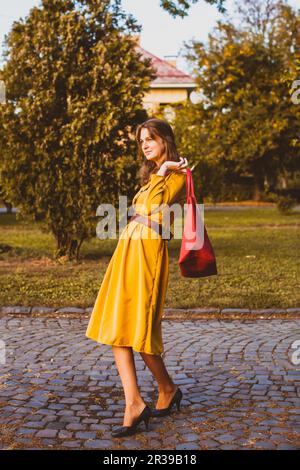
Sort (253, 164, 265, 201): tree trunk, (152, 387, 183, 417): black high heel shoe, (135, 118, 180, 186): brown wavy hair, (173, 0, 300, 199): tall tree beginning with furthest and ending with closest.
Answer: (253, 164, 265, 201): tree trunk < (173, 0, 300, 199): tall tree < (152, 387, 183, 417): black high heel shoe < (135, 118, 180, 186): brown wavy hair

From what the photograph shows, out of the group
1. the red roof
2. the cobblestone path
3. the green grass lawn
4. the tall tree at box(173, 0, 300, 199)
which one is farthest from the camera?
the red roof

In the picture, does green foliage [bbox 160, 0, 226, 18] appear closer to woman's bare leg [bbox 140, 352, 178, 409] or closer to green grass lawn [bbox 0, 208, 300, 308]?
green grass lawn [bbox 0, 208, 300, 308]

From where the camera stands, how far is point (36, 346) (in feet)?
21.8

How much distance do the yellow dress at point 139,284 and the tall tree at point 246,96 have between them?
34180 mm

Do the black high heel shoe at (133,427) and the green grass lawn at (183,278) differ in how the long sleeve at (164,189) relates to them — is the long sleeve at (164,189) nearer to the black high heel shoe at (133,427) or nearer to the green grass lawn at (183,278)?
the black high heel shoe at (133,427)

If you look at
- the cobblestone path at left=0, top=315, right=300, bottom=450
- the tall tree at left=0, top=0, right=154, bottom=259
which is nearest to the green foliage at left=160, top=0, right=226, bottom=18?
the tall tree at left=0, top=0, right=154, bottom=259

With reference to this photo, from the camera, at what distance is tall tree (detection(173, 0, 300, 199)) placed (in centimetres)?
3841

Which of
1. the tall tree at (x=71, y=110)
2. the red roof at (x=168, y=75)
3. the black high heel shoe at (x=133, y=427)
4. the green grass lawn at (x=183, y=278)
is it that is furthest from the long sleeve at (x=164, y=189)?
the red roof at (x=168, y=75)

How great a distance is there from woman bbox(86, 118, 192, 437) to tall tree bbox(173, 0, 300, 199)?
112 feet

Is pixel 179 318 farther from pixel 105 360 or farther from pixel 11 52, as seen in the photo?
pixel 11 52

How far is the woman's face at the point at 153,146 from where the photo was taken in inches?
174

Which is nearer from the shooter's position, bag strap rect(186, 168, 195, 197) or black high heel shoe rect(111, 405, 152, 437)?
black high heel shoe rect(111, 405, 152, 437)

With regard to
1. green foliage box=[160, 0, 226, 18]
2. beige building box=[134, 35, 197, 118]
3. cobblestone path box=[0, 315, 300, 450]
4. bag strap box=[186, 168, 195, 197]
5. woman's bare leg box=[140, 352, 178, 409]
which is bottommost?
cobblestone path box=[0, 315, 300, 450]
